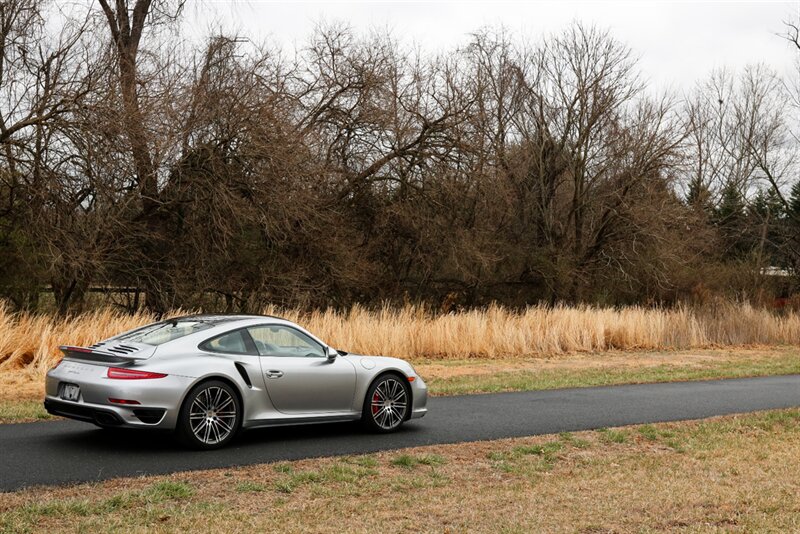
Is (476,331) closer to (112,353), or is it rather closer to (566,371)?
(566,371)

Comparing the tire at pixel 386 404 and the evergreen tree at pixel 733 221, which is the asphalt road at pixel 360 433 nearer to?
the tire at pixel 386 404

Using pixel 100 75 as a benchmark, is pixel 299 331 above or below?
below

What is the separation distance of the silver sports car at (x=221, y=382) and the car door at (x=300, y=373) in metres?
0.01

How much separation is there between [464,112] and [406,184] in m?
3.12

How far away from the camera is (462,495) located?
822 cm

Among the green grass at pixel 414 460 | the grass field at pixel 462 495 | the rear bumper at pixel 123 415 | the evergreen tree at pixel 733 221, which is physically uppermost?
the evergreen tree at pixel 733 221

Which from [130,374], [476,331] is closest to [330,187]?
[476,331]

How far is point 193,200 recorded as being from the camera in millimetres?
28156

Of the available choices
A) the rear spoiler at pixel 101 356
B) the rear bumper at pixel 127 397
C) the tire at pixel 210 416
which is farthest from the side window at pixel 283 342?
the rear spoiler at pixel 101 356

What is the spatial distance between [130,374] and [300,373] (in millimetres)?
1972

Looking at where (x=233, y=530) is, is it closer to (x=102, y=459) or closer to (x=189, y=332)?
(x=102, y=459)

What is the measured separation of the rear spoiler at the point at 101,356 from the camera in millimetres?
9844

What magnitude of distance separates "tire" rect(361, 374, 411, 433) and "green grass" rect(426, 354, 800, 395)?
468 cm

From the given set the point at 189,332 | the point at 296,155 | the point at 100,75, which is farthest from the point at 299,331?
the point at 296,155
